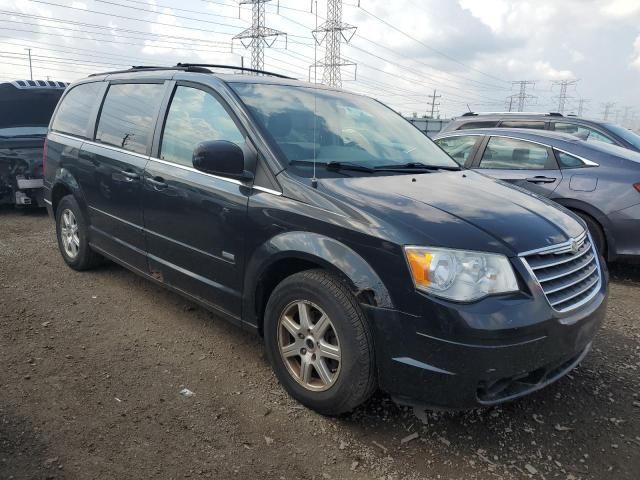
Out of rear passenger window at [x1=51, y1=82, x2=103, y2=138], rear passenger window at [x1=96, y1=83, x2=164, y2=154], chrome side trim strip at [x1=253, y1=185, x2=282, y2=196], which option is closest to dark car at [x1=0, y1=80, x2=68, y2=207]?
rear passenger window at [x1=51, y1=82, x2=103, y2=138]

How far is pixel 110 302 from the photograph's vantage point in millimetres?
4398

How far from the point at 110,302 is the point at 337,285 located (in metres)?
2.60

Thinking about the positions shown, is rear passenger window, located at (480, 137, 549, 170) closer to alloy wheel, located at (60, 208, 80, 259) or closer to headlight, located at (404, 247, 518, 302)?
headlight, located at (404, 247, 518, 302)

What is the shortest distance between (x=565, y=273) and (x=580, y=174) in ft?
10.4

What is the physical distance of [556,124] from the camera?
7.80 meters

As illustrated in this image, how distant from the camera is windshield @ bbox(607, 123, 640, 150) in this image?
7.44 metres

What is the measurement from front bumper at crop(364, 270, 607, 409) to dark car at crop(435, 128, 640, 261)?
3100 millimetres

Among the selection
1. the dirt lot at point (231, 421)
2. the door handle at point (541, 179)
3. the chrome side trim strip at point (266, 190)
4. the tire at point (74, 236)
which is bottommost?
the dirt lot at point (231, 421)

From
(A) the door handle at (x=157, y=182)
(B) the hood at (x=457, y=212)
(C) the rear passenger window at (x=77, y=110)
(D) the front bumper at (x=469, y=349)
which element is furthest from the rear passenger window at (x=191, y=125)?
(D) the front bumper at (x=469, y=349)

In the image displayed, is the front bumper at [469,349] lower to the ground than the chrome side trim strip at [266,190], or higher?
lower

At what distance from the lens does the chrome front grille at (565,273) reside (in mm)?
2529

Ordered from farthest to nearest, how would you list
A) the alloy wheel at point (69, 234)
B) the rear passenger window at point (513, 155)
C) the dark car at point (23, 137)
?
1. the dark car at point (23, 137)
2. the rear passenger window at point (513, 155)
3. the alloy wheel at point (69, 234)

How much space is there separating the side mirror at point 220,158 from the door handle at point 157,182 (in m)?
0.75

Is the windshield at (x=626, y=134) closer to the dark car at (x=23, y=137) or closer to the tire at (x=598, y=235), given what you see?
the tire at (x=598, y=235)
